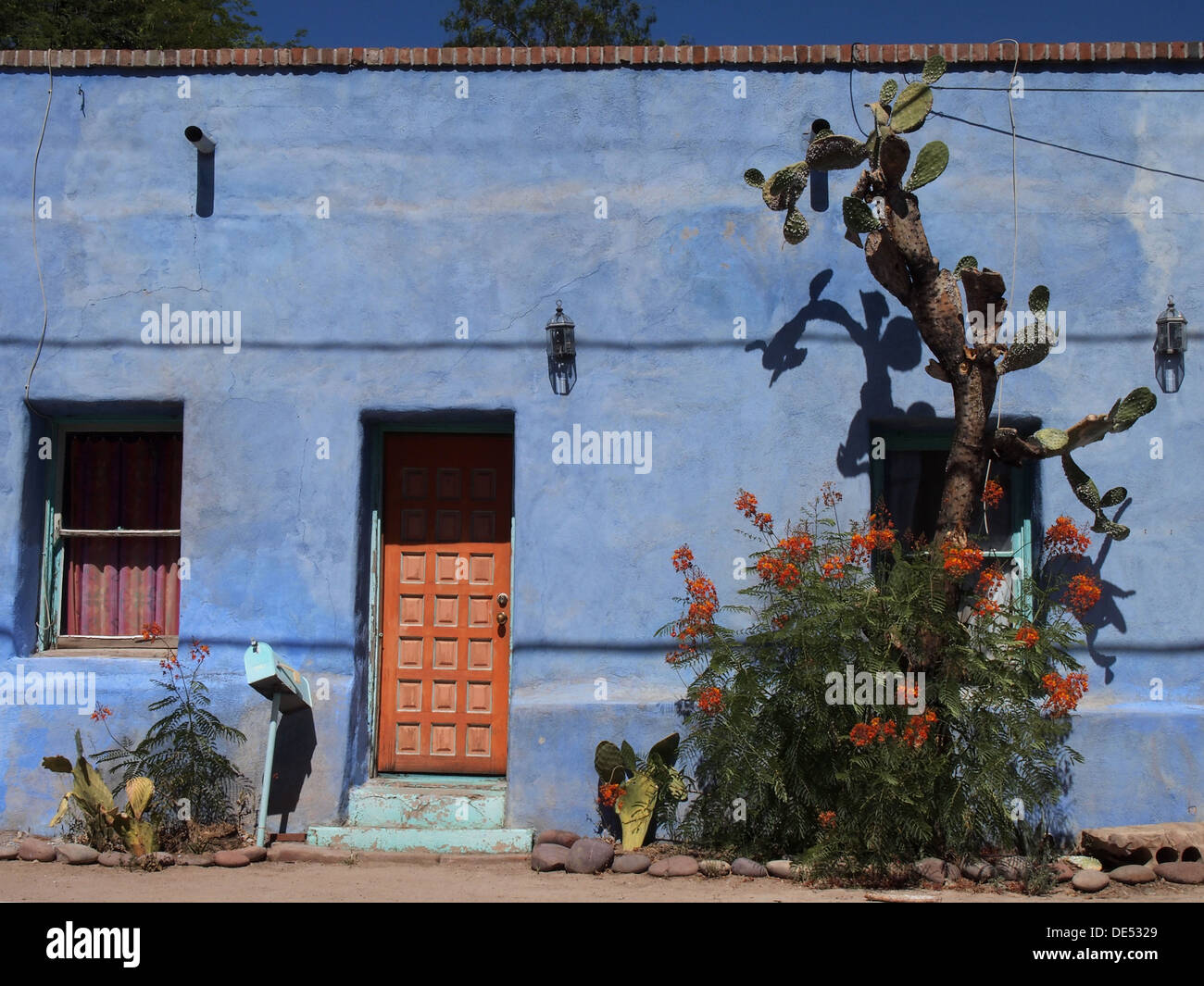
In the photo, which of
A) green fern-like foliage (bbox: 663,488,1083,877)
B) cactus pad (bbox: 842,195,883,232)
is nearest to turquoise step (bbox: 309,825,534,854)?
green fern-like foliage (bbox: 663,488,1083,877)

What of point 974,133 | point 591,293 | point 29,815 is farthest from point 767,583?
point 29,815

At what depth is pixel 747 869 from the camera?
6.45 meters

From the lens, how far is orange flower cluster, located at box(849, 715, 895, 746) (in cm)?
605

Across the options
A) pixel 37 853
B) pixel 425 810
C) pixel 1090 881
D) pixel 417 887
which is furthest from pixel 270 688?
pixel 1090 881

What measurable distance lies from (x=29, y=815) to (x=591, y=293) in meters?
4.83

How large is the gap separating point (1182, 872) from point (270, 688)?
205 inches

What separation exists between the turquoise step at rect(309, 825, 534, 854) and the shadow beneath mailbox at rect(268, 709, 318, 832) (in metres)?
0.35

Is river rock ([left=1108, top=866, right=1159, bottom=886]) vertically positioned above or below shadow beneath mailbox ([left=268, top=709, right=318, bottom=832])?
below

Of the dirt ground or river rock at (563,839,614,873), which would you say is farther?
river rock at (563,839,614,873)

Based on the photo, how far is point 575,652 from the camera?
740cm

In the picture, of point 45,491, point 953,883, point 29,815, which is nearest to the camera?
point 953,883

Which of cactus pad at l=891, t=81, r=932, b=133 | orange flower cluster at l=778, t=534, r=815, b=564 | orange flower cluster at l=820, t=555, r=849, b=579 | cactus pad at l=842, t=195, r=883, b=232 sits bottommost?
orange flower cluster at l=820, t=555, r=849, b=579

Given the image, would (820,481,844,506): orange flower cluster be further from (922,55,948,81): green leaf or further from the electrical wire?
the electrical wire

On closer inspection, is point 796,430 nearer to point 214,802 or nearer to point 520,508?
point 520,508
